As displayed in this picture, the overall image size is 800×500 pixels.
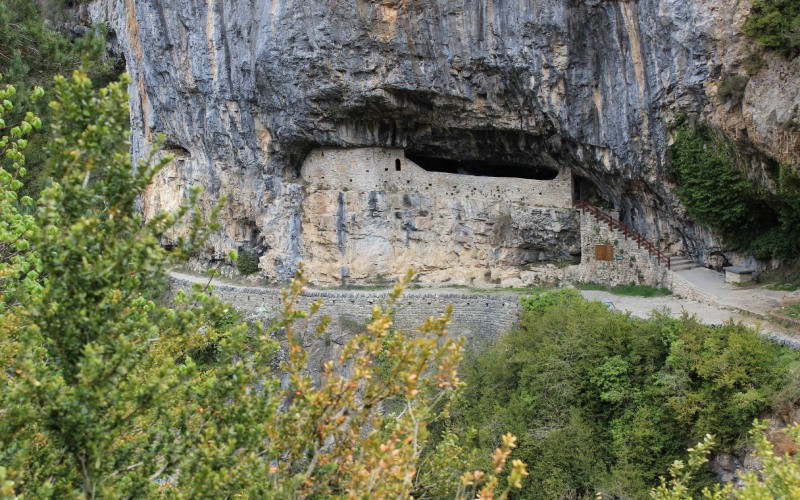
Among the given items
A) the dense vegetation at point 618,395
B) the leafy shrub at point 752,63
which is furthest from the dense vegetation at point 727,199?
the dense vegetation at point 618,395

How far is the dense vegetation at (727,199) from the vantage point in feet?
47.5

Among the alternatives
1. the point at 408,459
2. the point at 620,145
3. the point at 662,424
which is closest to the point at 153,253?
the point at 408,459

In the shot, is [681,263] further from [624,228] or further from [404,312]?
[404,312]

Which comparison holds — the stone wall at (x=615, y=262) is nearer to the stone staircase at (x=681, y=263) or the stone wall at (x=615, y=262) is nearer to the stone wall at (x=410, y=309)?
the stone staircase at (x=681, y=263)

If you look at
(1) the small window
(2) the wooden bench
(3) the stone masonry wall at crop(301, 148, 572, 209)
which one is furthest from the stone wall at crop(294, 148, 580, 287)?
(2) the wooden bench

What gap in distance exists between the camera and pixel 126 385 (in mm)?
4523

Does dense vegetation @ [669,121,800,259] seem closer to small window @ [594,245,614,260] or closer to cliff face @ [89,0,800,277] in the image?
cliff face @ [89,0,800,277]

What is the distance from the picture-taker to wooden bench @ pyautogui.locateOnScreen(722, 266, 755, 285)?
50.3ft

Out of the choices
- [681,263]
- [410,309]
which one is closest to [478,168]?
[410,309]

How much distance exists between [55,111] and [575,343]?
1127 centimetres

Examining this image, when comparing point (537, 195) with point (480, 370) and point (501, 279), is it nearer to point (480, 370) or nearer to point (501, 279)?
point (501, 279)

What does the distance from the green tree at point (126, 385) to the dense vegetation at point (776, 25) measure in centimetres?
1056

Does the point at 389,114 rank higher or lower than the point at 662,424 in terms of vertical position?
higher

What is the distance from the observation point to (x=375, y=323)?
16.9 feet
